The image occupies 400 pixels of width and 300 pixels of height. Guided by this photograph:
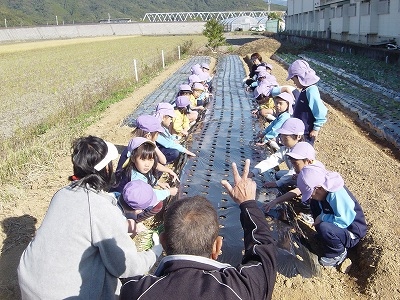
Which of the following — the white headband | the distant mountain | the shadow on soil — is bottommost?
the shadow on soil

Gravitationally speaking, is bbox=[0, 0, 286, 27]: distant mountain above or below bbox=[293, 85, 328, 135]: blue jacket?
above

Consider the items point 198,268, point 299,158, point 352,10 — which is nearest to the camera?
point 198,268

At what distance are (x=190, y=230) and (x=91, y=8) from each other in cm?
14268

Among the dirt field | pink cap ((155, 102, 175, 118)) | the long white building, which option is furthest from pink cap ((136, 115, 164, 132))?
the long white building

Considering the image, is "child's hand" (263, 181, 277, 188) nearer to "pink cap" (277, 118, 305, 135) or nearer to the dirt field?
"pink cap" (277, 118, 305, 135)

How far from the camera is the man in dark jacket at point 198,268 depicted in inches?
56.8

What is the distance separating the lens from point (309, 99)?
4.52 meters

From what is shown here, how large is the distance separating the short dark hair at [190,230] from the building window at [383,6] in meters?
18.7

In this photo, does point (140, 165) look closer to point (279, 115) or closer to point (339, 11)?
point (279, 115)

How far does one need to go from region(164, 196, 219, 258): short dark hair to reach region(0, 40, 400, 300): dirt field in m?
1.58

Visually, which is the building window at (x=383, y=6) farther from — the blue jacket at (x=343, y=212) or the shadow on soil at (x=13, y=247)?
the shadow on soil at (x=13, y=247)

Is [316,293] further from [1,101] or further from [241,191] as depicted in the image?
[1,101]

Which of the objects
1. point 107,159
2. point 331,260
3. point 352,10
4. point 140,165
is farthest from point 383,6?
point 107,159

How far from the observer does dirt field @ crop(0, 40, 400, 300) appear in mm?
3104
